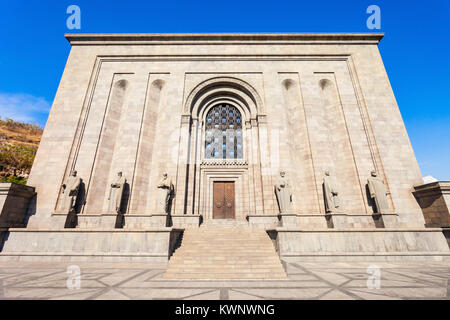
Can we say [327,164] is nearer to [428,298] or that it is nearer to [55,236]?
[428,298]

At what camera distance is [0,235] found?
847 centimetres

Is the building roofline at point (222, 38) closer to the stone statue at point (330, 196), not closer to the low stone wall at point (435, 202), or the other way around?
the stone statue at point (330, 196)

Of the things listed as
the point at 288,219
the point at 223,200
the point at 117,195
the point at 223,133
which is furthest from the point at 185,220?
the point at 223,133

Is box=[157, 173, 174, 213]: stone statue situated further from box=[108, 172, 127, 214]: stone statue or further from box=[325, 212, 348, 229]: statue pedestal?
box=[325, 212, 348, 229]: statue pedestal

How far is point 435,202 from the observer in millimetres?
10484

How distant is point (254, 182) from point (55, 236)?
10.5 m

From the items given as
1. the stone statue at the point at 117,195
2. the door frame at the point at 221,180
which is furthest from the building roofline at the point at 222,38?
the stone statue at the point at 117,195

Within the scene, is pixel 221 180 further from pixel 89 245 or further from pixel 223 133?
pixel 89 245

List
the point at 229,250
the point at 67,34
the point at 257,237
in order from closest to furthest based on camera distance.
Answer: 1. the point at 229,250
2. the point at 257,237
3. the point at 67,34

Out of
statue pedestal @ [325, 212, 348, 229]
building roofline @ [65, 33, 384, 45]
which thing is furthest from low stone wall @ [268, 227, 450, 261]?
building roofline @ [65, 33, 384, 45]

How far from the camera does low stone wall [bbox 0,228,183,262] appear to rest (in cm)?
777

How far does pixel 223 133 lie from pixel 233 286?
11282mm
